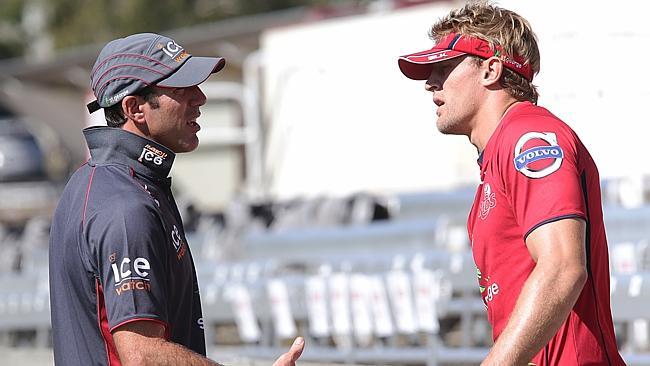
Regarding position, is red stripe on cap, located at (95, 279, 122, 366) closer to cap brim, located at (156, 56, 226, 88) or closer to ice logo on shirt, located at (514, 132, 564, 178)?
cap brim, located at (156, 56, 226, 88)

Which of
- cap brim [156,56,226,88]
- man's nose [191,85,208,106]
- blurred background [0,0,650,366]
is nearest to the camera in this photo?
cap brim [156,56,226,88]

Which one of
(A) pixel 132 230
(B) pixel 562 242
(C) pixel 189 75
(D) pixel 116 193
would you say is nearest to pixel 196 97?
(C) pixel 189 75

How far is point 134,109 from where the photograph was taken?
316 centimetres

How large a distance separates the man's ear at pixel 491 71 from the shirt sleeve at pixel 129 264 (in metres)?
1.05

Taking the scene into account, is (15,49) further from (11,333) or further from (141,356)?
(141,356)

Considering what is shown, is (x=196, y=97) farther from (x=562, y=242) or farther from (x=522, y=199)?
(x=562, y=242)

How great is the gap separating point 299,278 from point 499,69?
5512 millimetres

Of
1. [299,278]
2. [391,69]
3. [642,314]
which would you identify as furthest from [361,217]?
[642,314]

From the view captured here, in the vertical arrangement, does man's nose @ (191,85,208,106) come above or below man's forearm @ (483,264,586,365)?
above

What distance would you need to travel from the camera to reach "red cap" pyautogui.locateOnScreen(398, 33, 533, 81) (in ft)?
10.5

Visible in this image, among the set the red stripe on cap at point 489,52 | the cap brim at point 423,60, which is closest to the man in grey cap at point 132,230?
the cap brim at point 423,60

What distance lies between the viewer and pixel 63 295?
10.1ft

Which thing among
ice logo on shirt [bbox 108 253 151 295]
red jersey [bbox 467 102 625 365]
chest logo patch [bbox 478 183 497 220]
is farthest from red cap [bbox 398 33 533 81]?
ice logo on shirt [bbox 108 253 151 295]

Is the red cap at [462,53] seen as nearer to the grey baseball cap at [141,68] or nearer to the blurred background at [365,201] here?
the grey baseball cap at [141,68]
